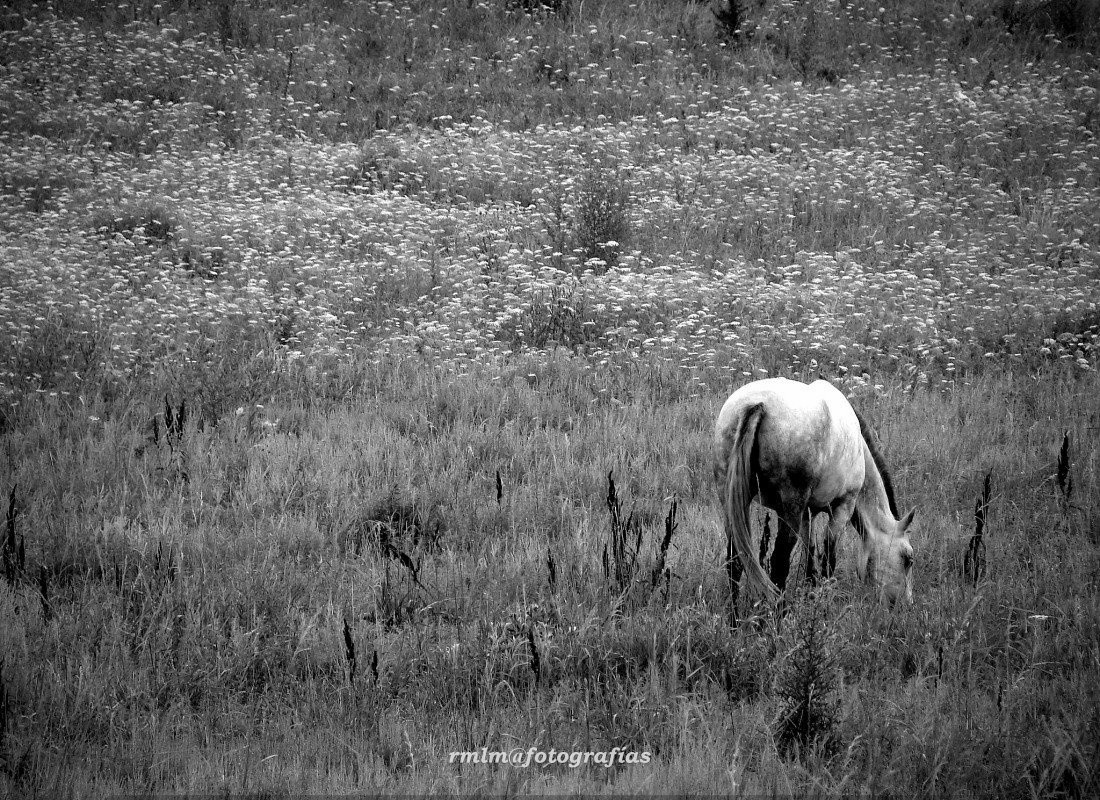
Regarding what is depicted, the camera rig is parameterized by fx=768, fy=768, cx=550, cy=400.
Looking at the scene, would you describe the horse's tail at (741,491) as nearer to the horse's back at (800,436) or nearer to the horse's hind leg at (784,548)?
the horse's back at (800,436)

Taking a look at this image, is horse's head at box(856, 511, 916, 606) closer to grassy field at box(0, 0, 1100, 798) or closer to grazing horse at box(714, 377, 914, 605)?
grazing horse at box(714, 377, 914, 605)

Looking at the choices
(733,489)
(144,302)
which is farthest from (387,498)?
(144,302)

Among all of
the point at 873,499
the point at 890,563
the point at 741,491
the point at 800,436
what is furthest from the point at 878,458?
the point at 741,491

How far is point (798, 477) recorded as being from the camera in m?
4.50

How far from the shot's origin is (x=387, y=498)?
17.9ft

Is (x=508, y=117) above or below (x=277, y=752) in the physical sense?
above

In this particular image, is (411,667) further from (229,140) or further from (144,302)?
(229,140)

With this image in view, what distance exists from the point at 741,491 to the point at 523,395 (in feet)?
11.5

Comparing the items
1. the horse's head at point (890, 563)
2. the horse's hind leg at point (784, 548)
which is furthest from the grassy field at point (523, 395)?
the horse's hind leg at point (784, 548)

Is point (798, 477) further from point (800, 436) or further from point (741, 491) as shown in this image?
point (741, 491)

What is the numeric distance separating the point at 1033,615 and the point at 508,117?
1612 cm

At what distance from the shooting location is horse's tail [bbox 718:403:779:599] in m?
4.11

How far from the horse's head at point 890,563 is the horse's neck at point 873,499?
129 mm

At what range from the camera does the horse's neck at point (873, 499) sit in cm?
486
